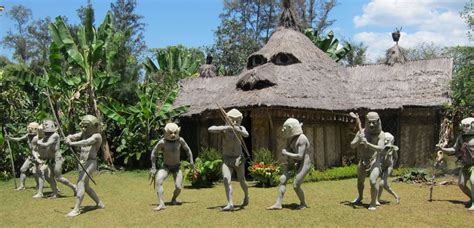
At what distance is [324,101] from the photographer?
16312 millimetres

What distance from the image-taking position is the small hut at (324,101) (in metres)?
15.7

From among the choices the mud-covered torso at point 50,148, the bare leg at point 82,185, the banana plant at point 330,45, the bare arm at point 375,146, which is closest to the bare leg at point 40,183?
the mud-covered torso at point 50,148

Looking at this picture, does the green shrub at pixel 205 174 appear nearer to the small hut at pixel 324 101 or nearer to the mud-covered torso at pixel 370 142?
the small hut at pixel 324 101

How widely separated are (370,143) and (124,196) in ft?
20.0

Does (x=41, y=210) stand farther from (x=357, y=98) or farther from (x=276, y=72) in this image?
(x=357, y=98)

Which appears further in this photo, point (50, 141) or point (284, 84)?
point (284, 84)

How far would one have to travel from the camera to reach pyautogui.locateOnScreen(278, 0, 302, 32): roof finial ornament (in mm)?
20531

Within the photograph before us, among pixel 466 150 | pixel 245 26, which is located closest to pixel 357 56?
pixel 245 26

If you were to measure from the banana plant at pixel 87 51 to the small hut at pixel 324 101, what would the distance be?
3.54 metres

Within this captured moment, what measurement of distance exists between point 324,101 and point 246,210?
772 cm

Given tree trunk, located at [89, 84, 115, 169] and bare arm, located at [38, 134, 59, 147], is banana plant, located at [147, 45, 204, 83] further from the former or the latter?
bare arm, located at [38, 134, 59, 147]

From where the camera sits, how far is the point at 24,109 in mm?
18641

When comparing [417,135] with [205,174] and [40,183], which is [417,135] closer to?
[205,174]

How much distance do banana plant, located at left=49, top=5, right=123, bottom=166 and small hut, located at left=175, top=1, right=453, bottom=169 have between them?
3537 mm
